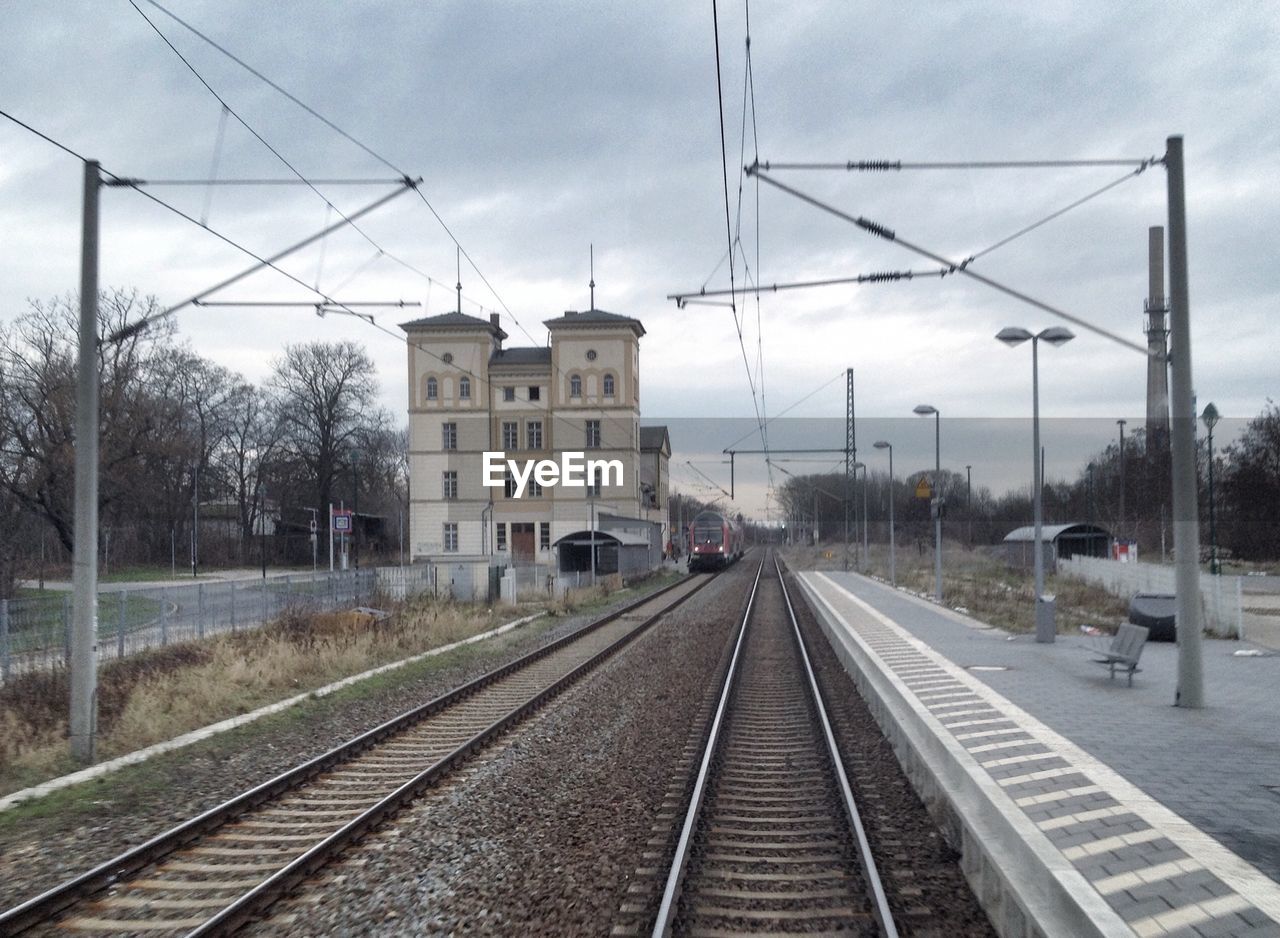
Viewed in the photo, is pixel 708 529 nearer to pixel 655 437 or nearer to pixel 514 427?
pixel 514 427

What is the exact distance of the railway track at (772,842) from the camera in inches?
255

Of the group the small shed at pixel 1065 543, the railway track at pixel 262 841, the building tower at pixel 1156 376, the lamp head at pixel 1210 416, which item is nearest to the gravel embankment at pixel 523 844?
the railway track at pixel 262 841

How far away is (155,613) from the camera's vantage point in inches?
835

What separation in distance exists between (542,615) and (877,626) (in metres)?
12.4

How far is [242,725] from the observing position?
13.4m

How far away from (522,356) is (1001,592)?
33302 mm

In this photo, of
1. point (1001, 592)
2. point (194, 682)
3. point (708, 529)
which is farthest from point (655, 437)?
point (194, 682)

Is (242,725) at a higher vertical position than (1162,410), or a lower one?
lower

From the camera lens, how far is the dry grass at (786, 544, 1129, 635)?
27.6 metres

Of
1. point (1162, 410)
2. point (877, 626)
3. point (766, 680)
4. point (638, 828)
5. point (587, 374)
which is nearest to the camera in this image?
point (638, 828)

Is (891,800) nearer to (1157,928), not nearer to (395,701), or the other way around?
(1157,928)

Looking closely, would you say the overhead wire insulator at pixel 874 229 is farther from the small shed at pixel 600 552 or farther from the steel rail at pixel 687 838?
the small shed at pixel 600 552

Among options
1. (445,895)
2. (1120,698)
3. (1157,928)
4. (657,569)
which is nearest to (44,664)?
(445,895)

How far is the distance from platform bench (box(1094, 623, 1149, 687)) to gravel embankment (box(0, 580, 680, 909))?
30.0ft
